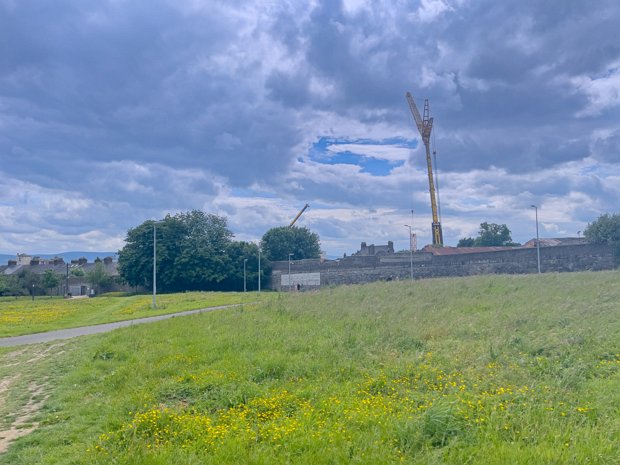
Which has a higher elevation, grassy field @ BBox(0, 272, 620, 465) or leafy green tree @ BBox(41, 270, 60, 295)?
leafy green tree @ BBox(41, 270, 60, 295)

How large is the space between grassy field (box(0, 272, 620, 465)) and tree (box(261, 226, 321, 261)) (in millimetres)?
80260

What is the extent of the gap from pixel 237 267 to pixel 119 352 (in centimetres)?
6127

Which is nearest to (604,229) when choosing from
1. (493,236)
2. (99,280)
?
(493,236)

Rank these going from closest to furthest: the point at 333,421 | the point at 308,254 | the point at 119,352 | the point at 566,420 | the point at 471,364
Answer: the point at 566,420 < the point at 333,421 < the point at 471,364 < the point at 119,352 < the point at 308,254

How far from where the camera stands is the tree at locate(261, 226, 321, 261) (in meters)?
95.1

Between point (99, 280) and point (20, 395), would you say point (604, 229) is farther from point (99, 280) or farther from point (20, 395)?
point (99, 280)

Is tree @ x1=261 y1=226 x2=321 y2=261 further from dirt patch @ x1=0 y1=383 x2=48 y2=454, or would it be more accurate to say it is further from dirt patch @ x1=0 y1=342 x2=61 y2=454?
dirt patch @ x1=0 y1=383 x2=48 y2=454

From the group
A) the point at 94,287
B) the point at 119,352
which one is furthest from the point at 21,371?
the point at 94,287

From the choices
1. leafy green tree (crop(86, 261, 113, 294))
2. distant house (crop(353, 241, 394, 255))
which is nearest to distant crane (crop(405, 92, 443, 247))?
distant house (crop(353, 241, 394, 255))

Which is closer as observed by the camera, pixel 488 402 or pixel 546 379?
pixel 488 402

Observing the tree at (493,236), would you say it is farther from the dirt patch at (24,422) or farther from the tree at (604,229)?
the dirt patch at (24,422)

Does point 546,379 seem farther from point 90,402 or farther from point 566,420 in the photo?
point 90,402

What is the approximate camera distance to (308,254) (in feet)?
322

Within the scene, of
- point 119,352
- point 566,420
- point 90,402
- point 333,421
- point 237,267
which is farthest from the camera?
point 237,267
